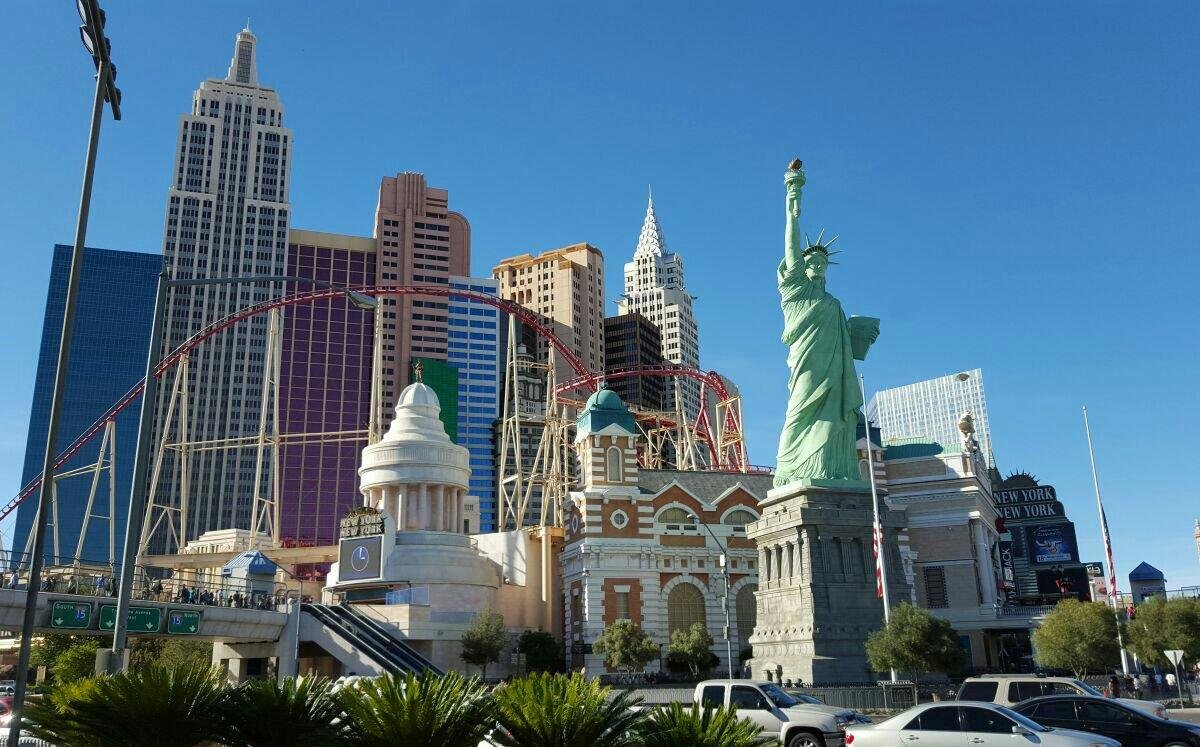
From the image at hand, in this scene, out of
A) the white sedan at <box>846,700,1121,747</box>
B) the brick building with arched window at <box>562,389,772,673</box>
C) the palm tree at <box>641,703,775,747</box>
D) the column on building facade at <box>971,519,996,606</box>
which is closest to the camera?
the palm tree at <box>641,703,775,747</box>

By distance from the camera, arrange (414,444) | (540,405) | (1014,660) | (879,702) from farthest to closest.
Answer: (540,405)
(1014,660)
(414,444)
(879,702)

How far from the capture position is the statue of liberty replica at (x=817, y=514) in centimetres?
4612

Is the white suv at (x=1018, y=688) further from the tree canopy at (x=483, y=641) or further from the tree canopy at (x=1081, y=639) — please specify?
the tree canopy at (x=483, y=641)

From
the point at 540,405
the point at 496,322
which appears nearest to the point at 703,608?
the point at 540,405

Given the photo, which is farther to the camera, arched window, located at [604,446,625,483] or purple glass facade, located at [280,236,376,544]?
purple glass facade, located at [280,236,376,544]

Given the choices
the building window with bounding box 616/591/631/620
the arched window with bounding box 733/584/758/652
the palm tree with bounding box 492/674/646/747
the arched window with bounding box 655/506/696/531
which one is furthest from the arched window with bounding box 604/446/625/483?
the palm tree with bounding box 492/674/646/747

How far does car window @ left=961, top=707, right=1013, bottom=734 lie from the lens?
56.5ft

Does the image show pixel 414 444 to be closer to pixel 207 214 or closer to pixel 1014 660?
pixel 1014 660

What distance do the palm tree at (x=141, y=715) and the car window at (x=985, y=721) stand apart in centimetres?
1281

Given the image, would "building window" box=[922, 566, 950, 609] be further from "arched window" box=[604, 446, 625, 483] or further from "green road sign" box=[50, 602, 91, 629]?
"green road sign" box=[50, 602, 91, 629]

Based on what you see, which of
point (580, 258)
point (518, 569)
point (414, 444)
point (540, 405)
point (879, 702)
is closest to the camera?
point (879, 702)

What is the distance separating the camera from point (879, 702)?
33.3 m

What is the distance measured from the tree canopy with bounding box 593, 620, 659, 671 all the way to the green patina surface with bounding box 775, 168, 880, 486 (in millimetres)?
11094

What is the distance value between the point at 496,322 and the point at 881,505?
375ft
